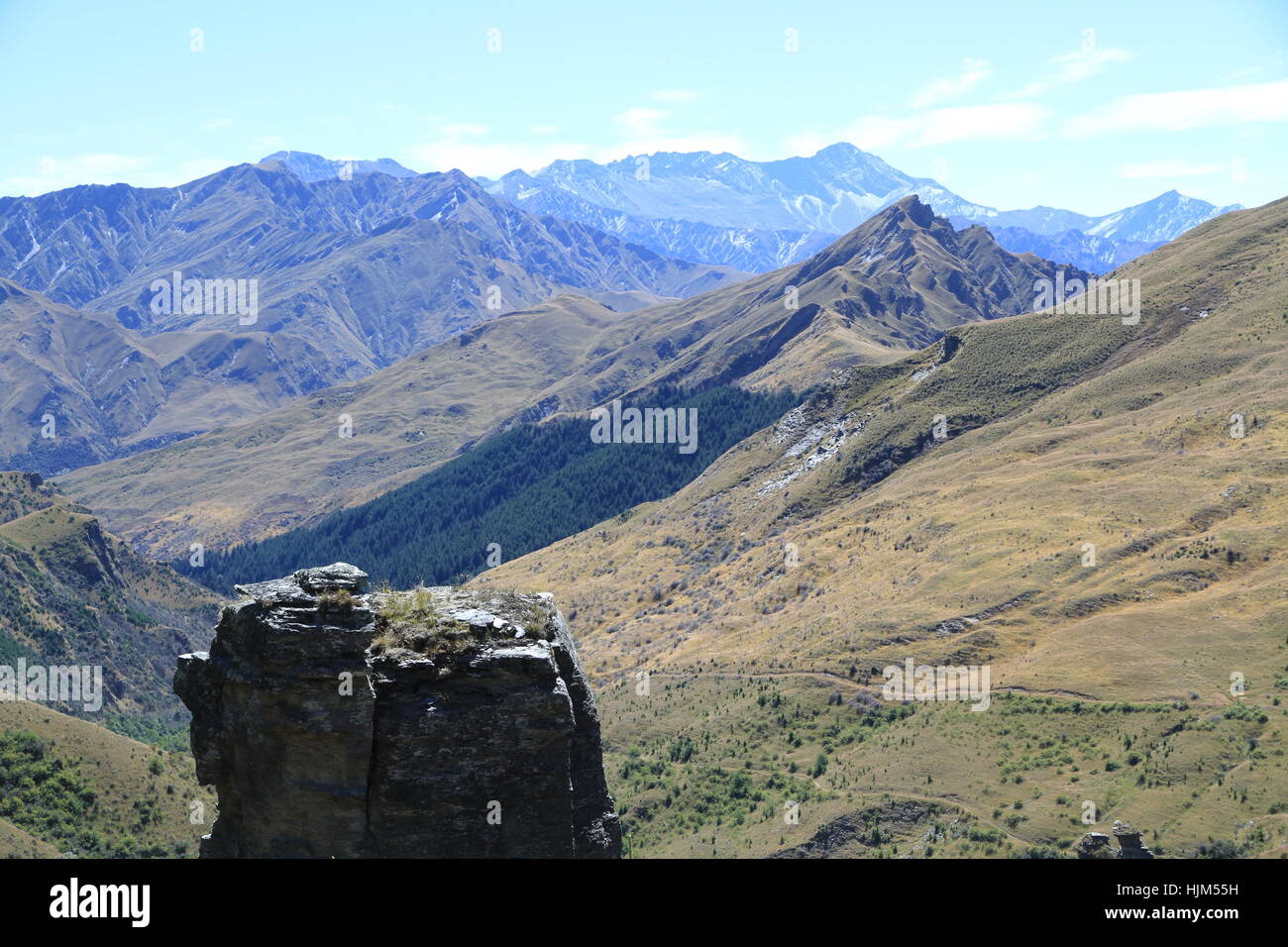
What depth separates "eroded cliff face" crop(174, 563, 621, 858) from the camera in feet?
78.6

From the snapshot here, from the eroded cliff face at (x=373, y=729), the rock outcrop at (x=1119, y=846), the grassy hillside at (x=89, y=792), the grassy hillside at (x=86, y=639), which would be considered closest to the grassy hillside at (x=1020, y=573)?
the rock outcrop at (x=1119, y=846)

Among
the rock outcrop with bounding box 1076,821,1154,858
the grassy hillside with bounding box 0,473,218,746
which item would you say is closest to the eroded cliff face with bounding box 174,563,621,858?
the rock outcrop with bounding box 1076,821,1154,858

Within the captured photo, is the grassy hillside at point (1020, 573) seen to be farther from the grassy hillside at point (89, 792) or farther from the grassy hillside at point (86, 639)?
the grassy hillside at point (86, 639)

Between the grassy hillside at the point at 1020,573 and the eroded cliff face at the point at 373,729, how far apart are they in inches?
1742

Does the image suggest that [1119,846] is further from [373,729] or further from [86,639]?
[86,639]

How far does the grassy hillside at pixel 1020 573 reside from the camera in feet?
234

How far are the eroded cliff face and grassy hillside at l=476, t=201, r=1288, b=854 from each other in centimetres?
4424

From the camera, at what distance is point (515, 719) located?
25.1 metres

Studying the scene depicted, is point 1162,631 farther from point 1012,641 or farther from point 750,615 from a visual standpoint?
point 750,615

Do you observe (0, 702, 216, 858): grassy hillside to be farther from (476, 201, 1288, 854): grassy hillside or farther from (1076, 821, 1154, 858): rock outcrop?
(1076, 821, 1154, 858): rock outcrop

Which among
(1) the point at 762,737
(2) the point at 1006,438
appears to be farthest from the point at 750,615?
(2) the point at 1006,438

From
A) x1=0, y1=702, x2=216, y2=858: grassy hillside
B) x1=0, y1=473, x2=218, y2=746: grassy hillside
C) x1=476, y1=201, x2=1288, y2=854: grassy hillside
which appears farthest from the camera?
x1=0, y1=473, x2=218, y2=746: grassy hillside
